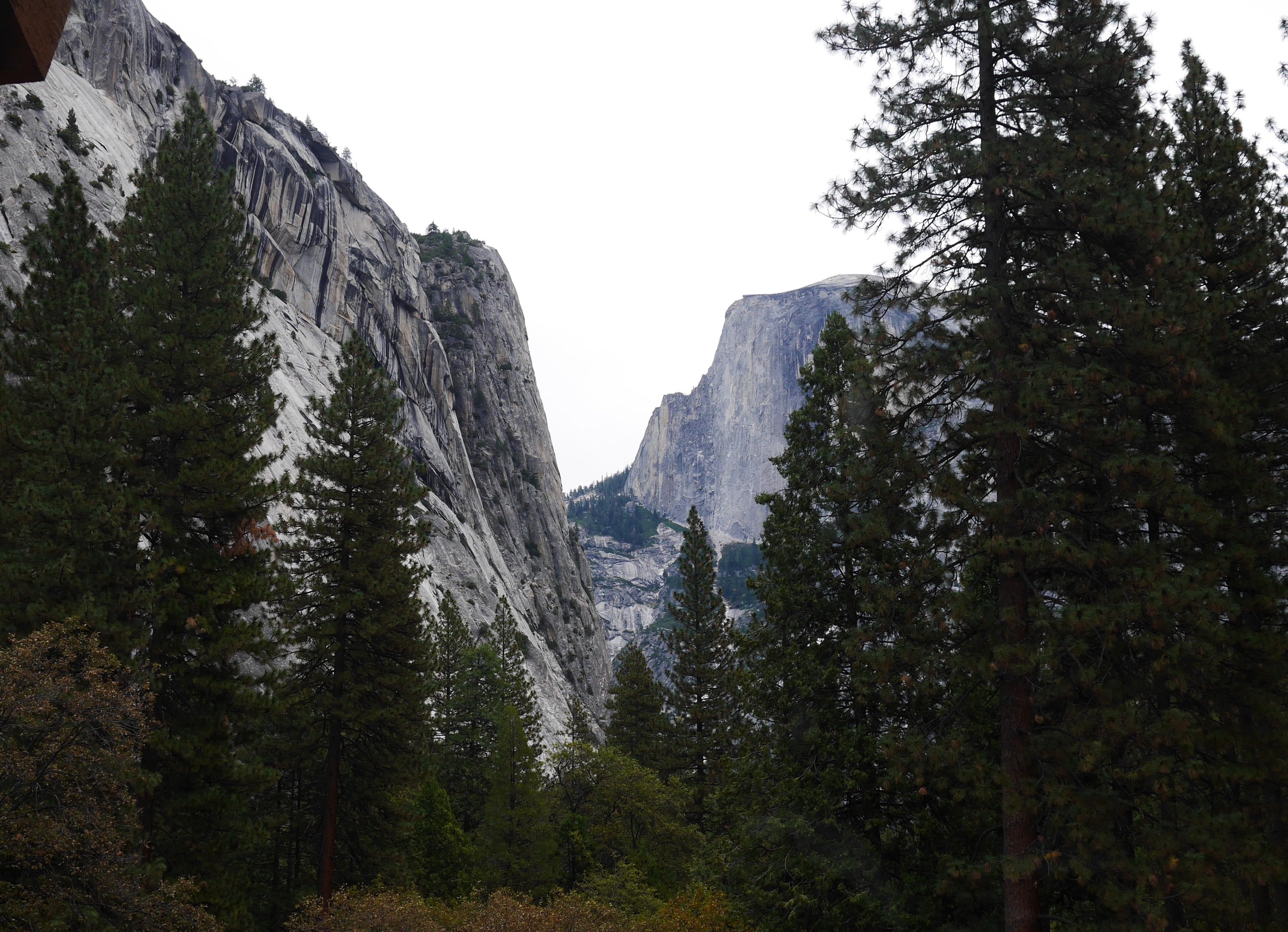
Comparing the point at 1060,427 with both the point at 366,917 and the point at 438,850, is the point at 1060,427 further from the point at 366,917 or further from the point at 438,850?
the point at 438,850

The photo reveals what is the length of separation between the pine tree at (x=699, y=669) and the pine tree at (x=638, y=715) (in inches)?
146

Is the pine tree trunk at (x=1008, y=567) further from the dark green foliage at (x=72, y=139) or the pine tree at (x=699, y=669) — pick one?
the dark green foliage at (x=72, y=139)

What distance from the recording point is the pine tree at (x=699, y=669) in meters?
33.6

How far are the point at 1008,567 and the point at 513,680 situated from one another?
33.3 metres

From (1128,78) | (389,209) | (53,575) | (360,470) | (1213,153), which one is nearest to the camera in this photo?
(1128,78)

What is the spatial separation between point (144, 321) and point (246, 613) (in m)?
13.6

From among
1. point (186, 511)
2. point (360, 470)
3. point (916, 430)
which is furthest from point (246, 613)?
point (916, 430)

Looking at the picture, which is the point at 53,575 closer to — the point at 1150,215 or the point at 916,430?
the point at 916,430

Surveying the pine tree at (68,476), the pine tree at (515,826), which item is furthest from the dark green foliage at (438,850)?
the pine tree at (68,476)

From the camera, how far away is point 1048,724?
33.1 feet

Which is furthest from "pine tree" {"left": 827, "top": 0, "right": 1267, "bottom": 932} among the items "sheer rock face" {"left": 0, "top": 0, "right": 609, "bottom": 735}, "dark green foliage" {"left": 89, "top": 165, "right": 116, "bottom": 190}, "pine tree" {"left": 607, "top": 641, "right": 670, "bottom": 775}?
"dark green foliage" {"left": 89, "top": 165, "right": 116, "bottom": 190}

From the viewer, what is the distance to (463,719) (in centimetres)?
3419

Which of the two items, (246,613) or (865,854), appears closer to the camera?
(865,854)

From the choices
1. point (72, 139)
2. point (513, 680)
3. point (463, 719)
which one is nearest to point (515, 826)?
point (463, 719)
